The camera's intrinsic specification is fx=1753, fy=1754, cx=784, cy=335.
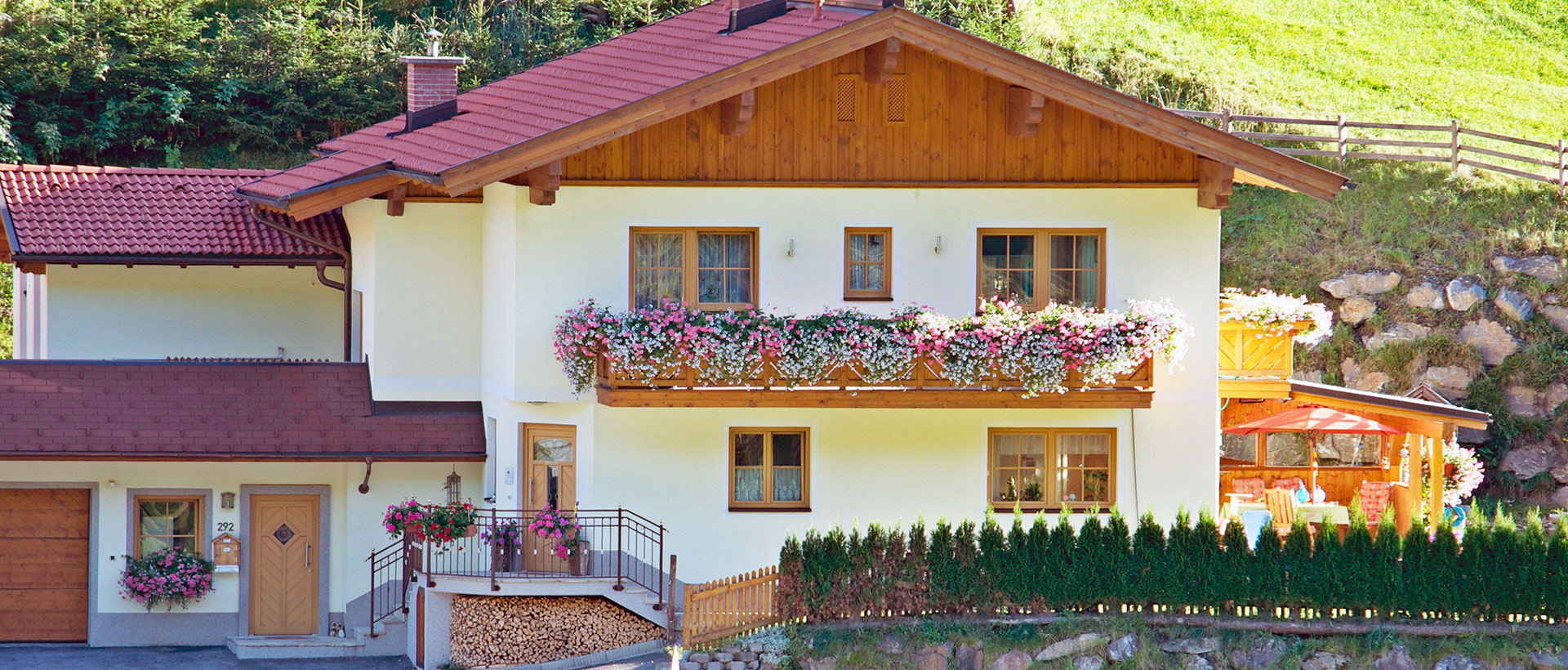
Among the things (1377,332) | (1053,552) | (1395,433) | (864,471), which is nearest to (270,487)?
(864,471)

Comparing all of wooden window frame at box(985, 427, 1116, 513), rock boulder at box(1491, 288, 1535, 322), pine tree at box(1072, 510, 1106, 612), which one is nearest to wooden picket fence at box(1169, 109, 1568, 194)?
rock boulder at box(1491, 288, 1535, 322)

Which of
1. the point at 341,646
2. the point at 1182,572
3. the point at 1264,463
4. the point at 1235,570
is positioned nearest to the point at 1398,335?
the point at 1264,463

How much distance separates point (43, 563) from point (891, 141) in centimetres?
1208

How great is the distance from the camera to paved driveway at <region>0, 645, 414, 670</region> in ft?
69.1

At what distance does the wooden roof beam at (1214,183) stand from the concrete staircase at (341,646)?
11079 millimetres

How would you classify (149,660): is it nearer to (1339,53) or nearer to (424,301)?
(424,301)

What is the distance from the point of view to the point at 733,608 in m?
19.4

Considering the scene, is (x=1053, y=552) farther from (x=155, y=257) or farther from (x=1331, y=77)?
(x=1331, y=77)

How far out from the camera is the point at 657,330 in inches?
765

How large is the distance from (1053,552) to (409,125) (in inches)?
404

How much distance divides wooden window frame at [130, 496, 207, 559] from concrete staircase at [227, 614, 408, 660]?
4.94 ft

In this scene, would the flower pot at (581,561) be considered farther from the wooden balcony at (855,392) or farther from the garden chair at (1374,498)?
the garden chair at (1374,498)

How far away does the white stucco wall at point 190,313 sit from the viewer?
2378 centimetres

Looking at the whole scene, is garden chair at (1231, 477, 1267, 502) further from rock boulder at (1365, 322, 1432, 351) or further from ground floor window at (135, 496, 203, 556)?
ground floor window at (135, 496, 203, 556)
